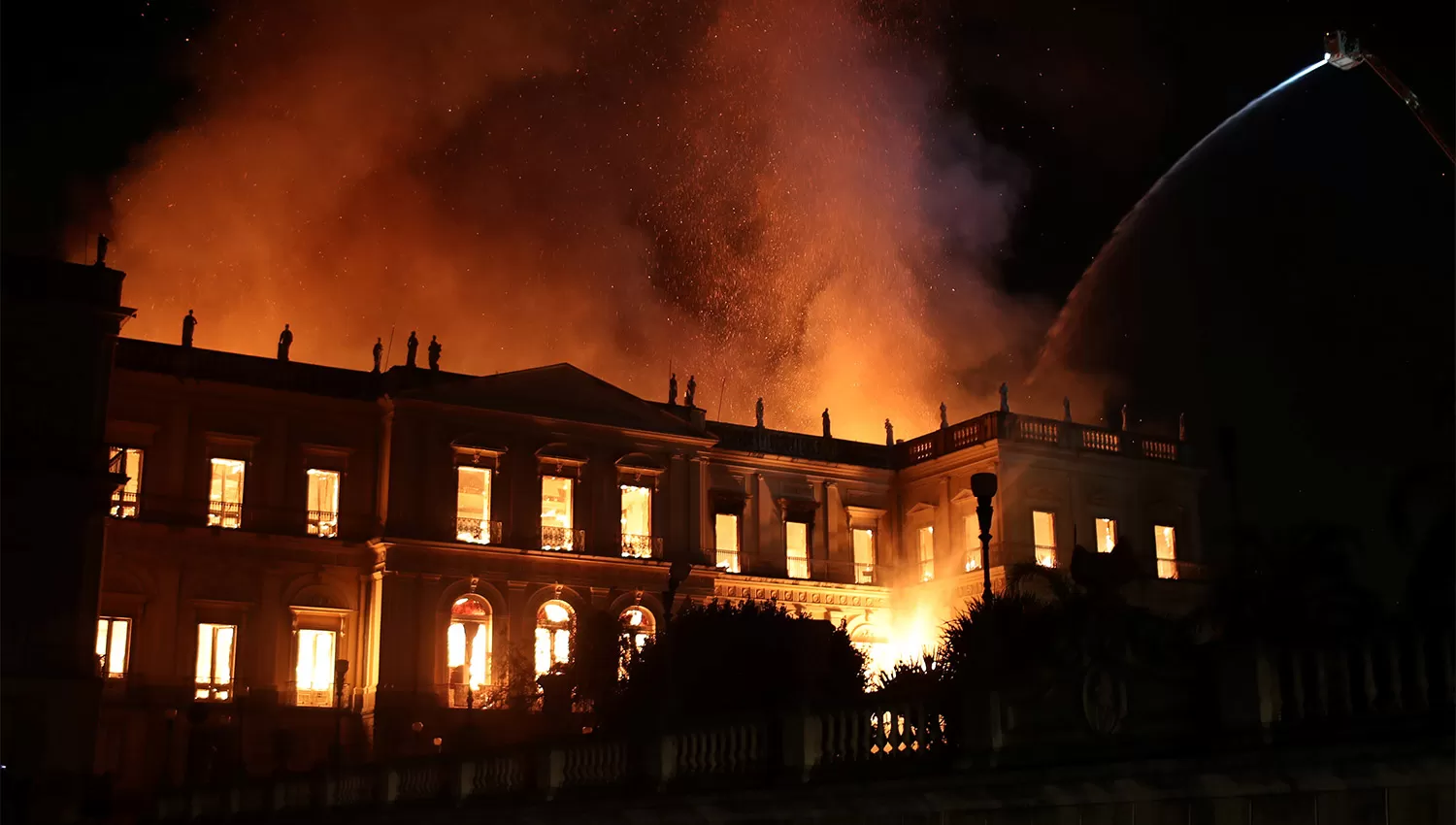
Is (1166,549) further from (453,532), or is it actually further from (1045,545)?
(453,532)

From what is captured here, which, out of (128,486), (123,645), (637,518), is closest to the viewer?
(123,645)

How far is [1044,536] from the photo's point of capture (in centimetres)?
4747

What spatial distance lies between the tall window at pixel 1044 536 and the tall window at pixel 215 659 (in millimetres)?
22856

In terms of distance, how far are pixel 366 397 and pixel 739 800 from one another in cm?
3080

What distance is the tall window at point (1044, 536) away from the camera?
46875 mm

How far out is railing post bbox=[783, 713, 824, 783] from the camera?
13766 millimetres

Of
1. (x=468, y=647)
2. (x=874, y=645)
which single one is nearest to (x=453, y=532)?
(x=468, y=647)

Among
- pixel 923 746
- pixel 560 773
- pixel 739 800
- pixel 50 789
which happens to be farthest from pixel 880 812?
pixel 50 789

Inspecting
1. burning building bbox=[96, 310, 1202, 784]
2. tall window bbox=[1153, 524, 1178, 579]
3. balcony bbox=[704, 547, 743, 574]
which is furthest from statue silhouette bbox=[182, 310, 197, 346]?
tall window bbox=[1153, 524, 1178, 579]

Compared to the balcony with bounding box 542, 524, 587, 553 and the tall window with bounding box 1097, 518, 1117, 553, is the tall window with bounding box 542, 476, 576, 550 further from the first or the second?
Result: the tall window with bounding box 1097, 518, 1117, 553

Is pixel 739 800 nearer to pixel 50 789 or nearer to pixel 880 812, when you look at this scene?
pixel 880 812

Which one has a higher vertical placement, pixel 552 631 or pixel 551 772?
pixel 552 631

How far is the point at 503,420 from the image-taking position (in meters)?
43.8

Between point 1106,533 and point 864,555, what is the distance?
24.9 feet
